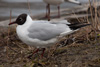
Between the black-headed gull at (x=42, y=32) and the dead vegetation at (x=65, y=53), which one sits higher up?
the black-headed gull at (x=42, y=32)

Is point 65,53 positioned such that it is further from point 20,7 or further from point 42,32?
point 20,7

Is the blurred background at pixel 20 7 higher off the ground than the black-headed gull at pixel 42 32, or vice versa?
the black-headed gull at pixel 42 32

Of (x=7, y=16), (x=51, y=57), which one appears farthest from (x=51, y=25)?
(x=7, y=16)

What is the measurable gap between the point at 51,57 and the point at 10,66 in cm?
68

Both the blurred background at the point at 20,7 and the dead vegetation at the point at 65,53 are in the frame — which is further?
the blurred background at the point at 20,7

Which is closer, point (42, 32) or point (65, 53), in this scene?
point (42, 32)

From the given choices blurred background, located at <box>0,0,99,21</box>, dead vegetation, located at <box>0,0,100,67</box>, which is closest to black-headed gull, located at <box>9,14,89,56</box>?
dead vegetation, located at <box>0,0,100,67</box>

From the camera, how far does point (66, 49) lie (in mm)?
4480

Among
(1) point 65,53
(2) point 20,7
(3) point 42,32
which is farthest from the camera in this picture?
(2) point 20,7

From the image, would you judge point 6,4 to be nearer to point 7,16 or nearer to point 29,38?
point 7,16

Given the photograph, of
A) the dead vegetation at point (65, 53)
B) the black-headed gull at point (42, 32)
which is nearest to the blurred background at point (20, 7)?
the dead vegetation at point (65, 53)

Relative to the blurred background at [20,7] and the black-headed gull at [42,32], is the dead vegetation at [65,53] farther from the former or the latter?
the blurred background at [20,7]

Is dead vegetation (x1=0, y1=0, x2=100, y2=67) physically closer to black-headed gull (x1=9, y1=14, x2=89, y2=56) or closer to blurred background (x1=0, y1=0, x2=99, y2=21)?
black-headed gull (x1=9, y1=14, x2=89, y2=56)

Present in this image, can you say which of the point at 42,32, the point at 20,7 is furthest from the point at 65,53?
the point at 20,7
